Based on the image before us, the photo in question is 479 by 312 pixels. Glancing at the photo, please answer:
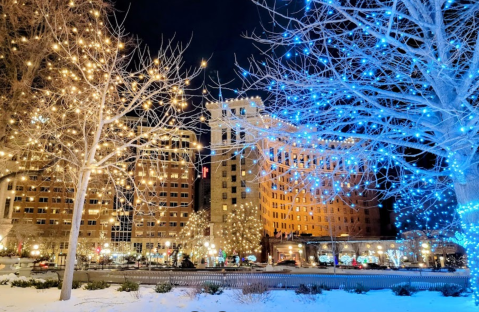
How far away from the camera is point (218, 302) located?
479 inches

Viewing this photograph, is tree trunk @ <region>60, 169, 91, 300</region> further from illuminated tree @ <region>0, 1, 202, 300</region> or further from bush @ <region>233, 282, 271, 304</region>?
bush @ <region>233, 282, 271, 304</region>

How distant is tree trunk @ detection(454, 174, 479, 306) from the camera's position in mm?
9656

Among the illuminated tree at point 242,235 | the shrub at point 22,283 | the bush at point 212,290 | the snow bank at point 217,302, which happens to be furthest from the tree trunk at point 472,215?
the illuminated tree at point 242,235

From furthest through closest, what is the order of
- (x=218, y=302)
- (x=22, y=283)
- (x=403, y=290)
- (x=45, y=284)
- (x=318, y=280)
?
(x=318, y=280) < (x=22, y=283) < (x=45, y=284) < (x=403, y=290) < (x=218, y=302)

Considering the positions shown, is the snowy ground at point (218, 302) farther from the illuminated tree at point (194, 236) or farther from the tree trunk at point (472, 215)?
the illuminated tree at point (194, 236)

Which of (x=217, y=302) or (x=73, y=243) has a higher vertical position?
→ (x=73, y=243)

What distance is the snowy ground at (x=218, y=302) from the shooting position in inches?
432

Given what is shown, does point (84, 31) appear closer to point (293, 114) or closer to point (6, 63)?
point (6, 63)

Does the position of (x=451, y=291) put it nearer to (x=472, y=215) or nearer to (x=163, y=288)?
(x=472, y=215)

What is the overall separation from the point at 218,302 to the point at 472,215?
887 cm

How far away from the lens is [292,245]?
69.4 meters

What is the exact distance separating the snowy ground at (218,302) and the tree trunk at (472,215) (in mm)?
1159

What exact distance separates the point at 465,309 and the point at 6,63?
796 inches

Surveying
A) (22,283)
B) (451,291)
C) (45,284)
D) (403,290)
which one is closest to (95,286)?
(45,284)
